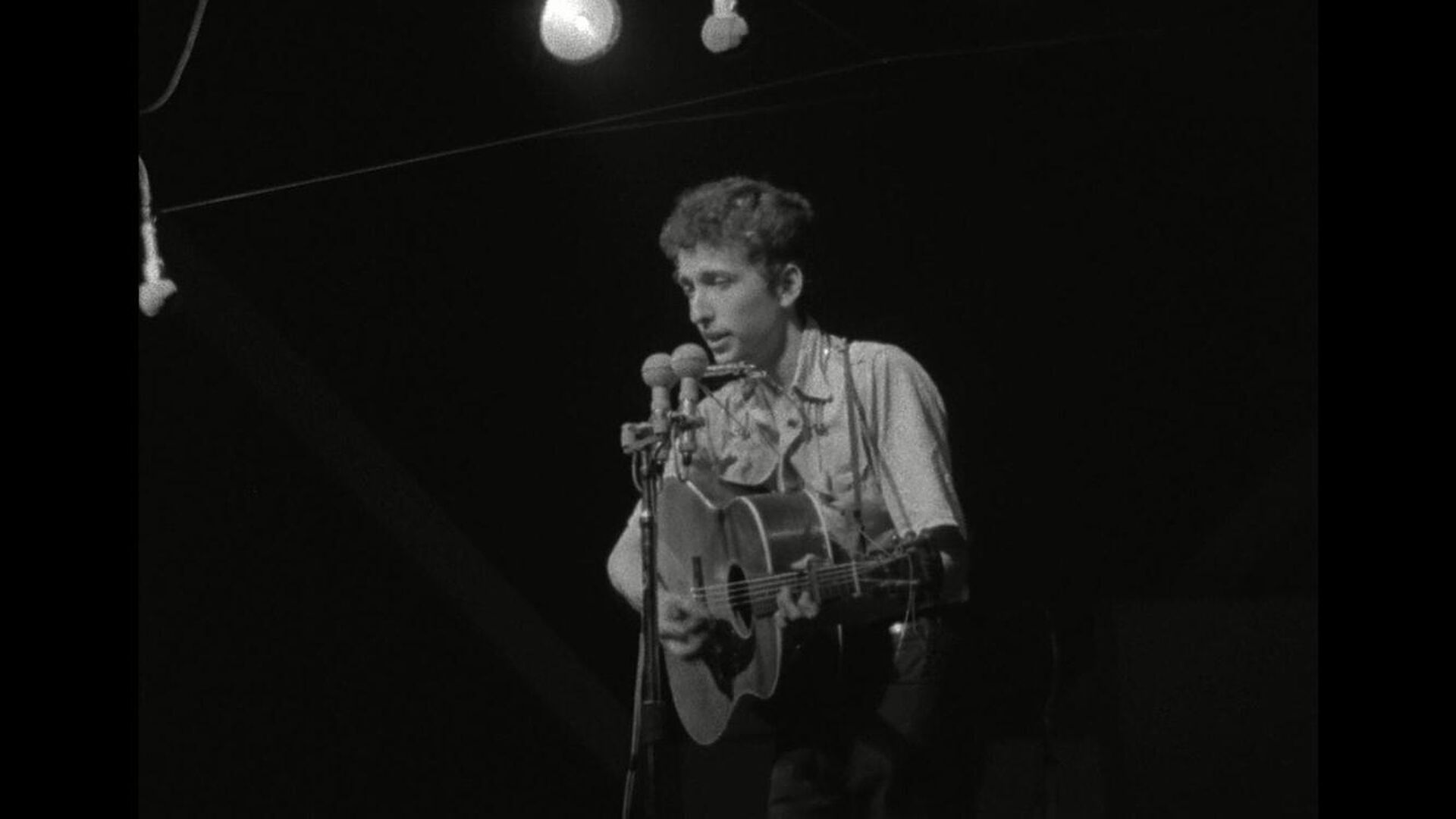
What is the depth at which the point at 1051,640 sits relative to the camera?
303 cm

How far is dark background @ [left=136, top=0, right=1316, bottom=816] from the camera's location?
3.33 metres

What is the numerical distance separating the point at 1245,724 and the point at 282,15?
285 centimetres

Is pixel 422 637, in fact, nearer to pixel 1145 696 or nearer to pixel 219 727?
pixel 219 727

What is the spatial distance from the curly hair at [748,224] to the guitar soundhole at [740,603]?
0.70 metres

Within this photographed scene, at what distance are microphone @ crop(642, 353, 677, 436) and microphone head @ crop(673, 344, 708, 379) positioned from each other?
0.6 inches

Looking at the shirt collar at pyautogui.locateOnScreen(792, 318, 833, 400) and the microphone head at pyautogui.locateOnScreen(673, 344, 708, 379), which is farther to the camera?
the shirt collar at pyautogui.locateOnScreen(792, 318, 833, 400)

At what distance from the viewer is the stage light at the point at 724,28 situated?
3.49 m

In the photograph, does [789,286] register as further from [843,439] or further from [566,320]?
[566,320]

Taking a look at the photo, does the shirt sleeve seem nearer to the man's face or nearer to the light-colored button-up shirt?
the light-colored button-up shirt

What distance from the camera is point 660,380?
111 inches

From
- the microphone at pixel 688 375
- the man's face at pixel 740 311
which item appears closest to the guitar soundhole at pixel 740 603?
the microphone at pixel 688 375

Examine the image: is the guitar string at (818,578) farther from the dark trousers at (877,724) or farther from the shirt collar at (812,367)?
the shirt collar at (812,367)

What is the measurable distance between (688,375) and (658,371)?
0.06 metres

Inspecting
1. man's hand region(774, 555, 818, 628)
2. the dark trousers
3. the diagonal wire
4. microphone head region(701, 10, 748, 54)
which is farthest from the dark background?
man's hand region(774, 555, 818, 628)
